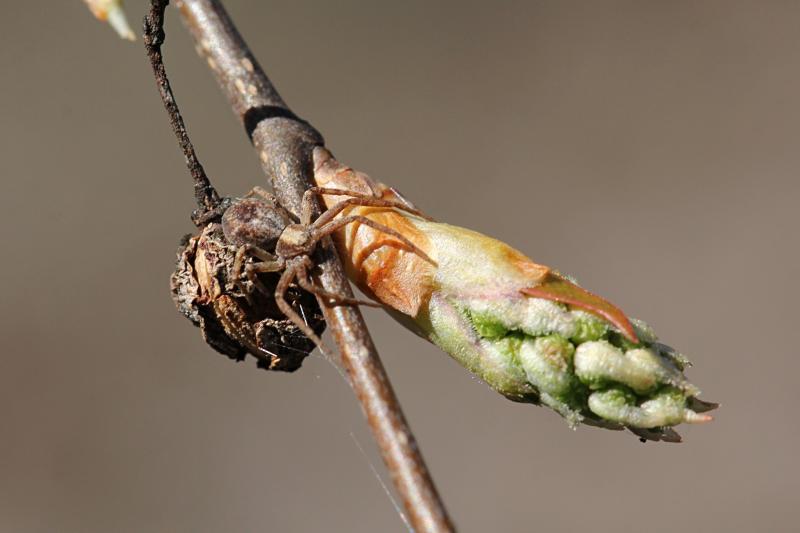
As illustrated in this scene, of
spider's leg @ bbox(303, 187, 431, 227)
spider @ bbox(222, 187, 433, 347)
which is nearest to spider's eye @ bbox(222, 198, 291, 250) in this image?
spider @ bbox(222, 187, 433, 347)

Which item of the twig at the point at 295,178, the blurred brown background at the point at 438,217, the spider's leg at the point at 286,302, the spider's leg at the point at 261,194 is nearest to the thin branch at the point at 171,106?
the twig at the point at 295,178

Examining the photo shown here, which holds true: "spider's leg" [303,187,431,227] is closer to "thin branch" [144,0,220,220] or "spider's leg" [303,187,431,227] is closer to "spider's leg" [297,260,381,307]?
"spider's leg" [297,260,381,307]

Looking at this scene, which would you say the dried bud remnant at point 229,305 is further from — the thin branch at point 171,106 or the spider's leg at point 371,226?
the spider's leg at point 371,226

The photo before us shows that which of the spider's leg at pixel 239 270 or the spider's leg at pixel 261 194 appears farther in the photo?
the spider's leg at pixel 261 194

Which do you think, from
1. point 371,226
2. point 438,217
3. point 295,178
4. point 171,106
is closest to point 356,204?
point 371,226

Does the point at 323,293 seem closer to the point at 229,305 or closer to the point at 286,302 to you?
the point at 286,302

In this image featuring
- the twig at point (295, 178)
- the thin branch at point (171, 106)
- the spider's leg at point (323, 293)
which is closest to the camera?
the twig at point (295, 178)
